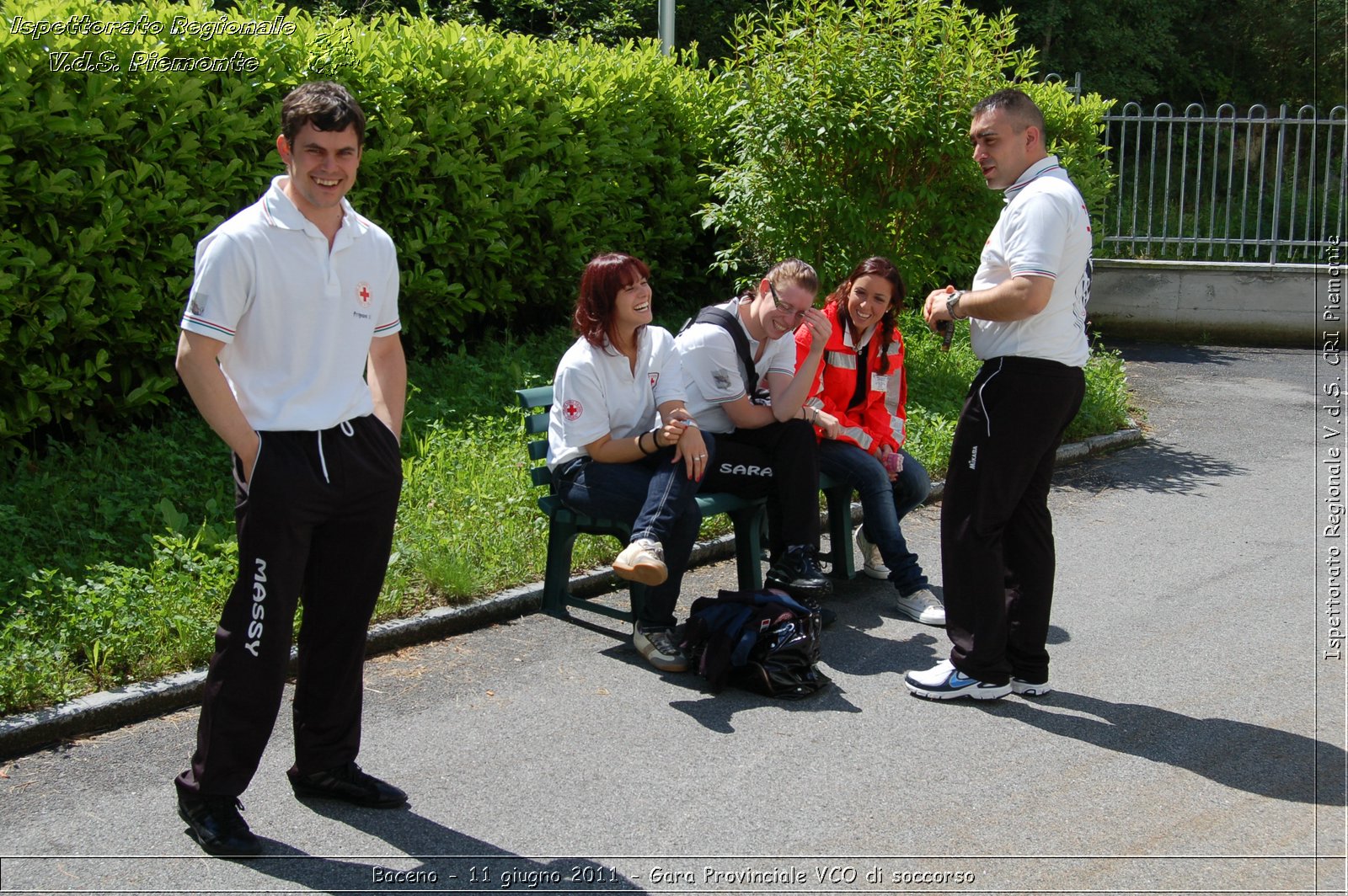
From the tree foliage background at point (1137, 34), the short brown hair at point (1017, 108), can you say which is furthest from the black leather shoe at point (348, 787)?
the tree foliage background at point (1137, 34)

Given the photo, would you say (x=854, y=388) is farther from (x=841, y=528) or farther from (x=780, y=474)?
(x=780, y=474)

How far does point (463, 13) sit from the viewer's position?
44.2 feet

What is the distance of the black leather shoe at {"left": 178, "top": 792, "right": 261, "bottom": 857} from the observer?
365 cm

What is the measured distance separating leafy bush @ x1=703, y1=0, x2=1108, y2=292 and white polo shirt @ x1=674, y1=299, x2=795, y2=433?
12.4 ft

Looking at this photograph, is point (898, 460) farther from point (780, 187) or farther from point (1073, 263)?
point (780, 187)

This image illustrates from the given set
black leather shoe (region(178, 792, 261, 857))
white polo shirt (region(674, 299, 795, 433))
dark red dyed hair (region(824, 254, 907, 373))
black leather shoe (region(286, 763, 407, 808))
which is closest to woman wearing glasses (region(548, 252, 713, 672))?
white polo shirt (region(674, 299, 795, 433))

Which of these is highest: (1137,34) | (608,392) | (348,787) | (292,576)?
(1137,34)

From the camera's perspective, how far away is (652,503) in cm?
523

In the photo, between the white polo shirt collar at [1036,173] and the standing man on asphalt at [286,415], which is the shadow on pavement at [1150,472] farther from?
the standing man on asphalt at [286,415]

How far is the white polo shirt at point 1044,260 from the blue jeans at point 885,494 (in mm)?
1397

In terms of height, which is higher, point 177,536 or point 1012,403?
point 1012,403

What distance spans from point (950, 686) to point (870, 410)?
182cm

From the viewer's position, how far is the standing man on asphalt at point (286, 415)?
3502 mm

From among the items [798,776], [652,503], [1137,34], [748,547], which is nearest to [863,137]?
[748,547]
